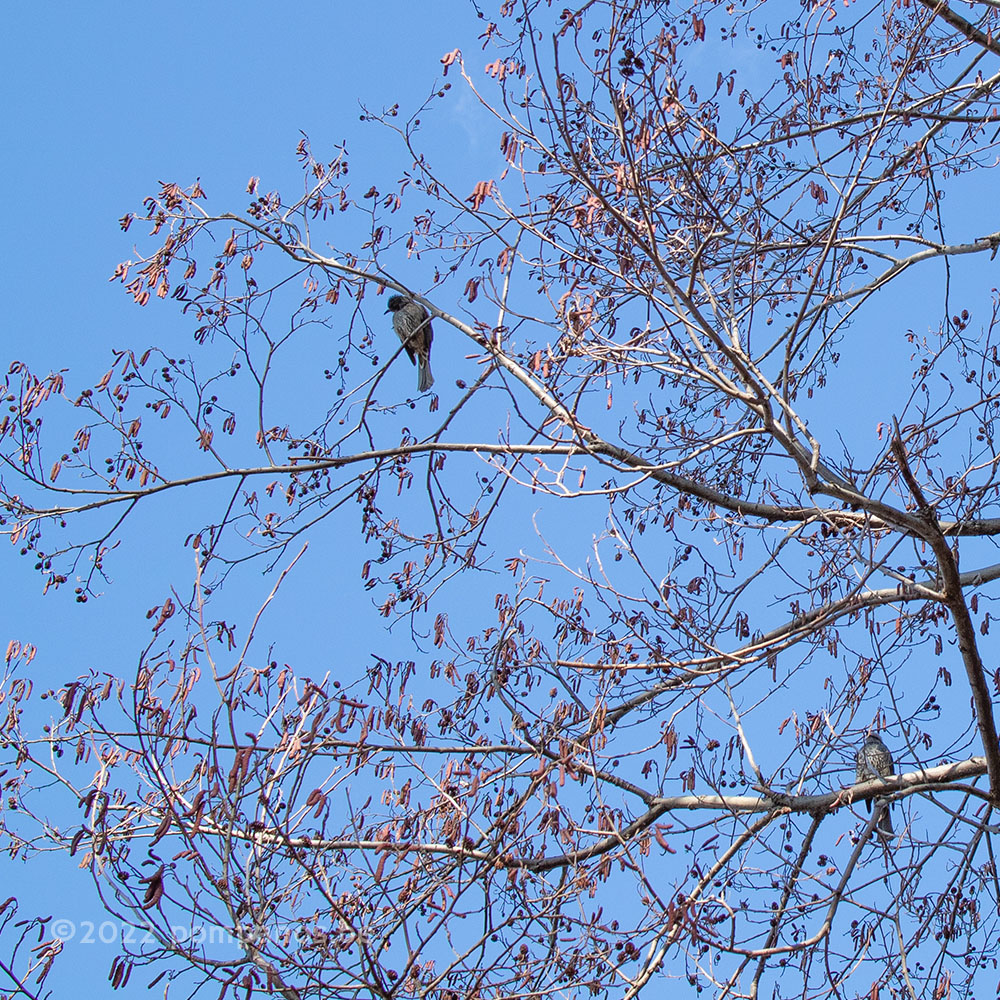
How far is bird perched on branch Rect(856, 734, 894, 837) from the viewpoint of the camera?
17.2ft

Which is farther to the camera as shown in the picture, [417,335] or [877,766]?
[417,335]

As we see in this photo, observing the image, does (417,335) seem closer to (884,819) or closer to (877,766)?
(877,766)

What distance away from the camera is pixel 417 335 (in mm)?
7605

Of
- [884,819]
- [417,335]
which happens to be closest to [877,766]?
[884,819]

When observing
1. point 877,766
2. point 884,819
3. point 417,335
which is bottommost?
point 884,819

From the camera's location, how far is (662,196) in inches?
211

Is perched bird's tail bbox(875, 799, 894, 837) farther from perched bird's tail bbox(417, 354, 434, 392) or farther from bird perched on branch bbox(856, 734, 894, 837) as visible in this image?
perched bird's tail bbox(417, 354, 434, 392)

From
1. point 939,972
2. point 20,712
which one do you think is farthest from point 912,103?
point 20,712

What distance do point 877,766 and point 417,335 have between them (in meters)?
3.83

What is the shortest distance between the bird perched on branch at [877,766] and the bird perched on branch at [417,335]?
364 cm

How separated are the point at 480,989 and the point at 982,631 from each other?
305 cm

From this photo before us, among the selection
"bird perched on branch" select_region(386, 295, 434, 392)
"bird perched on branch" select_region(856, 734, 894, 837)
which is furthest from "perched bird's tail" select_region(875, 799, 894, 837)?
"bird perched on branch" select_region(386, 295, 434, 392)

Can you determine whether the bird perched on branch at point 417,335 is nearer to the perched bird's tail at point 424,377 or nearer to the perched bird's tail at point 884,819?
the perched bird's tail at point 424,377

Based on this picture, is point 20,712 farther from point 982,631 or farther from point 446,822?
point 982,631
